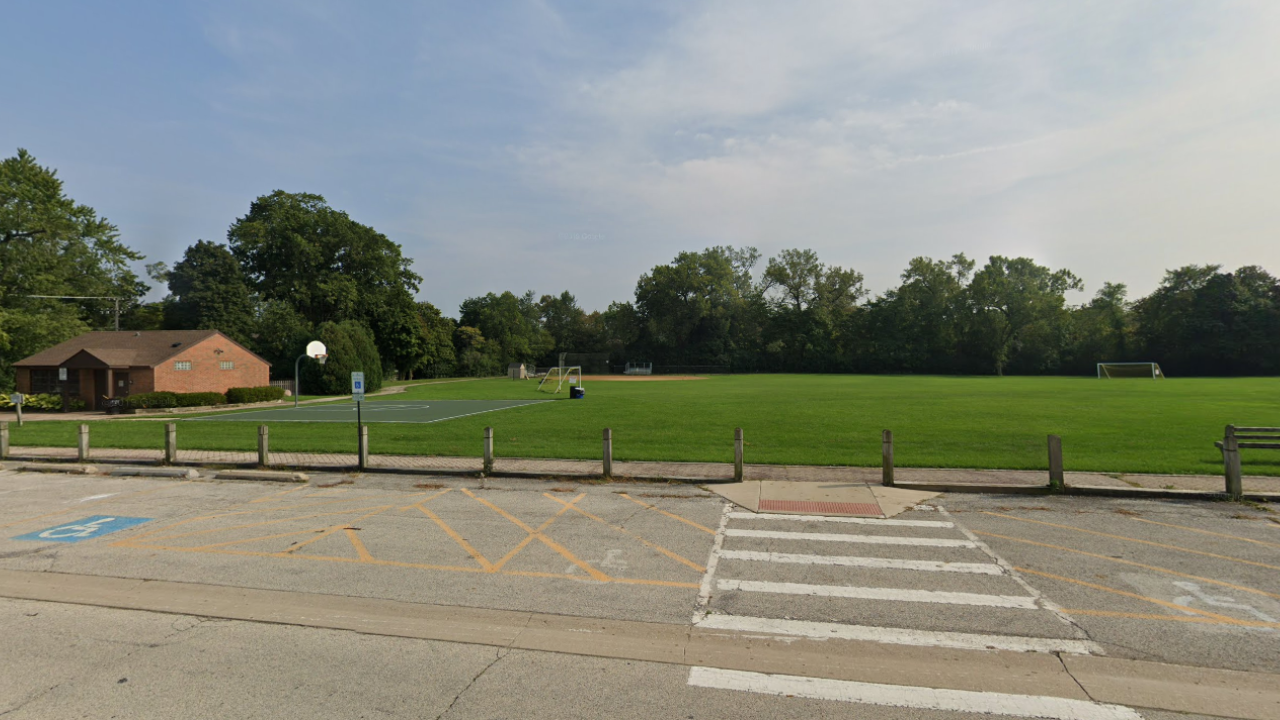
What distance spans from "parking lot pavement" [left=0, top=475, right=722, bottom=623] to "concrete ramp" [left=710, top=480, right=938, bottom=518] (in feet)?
2.42

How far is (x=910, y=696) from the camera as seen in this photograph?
4.23 m

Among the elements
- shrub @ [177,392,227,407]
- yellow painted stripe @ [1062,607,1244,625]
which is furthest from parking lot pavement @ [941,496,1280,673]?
shrub @ [177,392,227,407]

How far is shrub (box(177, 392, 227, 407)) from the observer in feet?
112

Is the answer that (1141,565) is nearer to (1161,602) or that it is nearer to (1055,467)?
(1161,602)

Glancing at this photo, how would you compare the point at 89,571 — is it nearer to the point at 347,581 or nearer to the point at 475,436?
the point at 347,581

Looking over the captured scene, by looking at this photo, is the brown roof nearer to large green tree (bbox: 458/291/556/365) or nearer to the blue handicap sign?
the blue handicap sign

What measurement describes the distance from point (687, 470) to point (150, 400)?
33.5 m

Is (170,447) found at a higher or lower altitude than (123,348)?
lower

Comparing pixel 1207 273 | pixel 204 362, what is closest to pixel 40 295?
pixel 204 362

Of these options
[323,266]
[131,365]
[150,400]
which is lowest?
[150,400]

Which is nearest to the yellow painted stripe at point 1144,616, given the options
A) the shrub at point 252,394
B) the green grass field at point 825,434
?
the green grass field at point 825,434

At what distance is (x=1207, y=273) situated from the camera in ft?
242

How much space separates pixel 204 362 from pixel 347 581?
39894 mm

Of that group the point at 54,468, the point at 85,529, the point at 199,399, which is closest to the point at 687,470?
the point at 85,529
